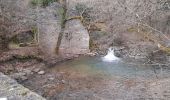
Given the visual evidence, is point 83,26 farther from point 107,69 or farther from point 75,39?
point 107,69

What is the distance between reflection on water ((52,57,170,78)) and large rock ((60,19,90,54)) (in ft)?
6.82

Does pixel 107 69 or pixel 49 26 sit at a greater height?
pixel 49 26

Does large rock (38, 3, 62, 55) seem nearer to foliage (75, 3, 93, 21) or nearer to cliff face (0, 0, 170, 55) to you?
cliff face (0, 0, 170, 55)

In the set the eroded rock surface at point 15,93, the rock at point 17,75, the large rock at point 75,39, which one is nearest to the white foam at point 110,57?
the large rock at point 75,39

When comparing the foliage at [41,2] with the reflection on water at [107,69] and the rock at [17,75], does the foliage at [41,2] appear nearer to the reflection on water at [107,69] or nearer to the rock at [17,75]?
the reflection on water at [107,69]

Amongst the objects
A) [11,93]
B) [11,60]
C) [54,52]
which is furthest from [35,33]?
[11,93]

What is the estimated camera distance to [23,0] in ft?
78.6

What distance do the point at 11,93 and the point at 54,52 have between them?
12.7 meters

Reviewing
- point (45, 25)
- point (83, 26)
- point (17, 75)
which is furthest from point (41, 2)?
point (17, 75)

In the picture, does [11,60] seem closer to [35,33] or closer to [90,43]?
[35,33]

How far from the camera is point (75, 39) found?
27016 millimetres

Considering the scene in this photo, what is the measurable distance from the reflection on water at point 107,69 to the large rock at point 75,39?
208cm

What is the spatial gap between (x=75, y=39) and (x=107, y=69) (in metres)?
6.50

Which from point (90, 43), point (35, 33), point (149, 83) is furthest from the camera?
point (90, 43)
